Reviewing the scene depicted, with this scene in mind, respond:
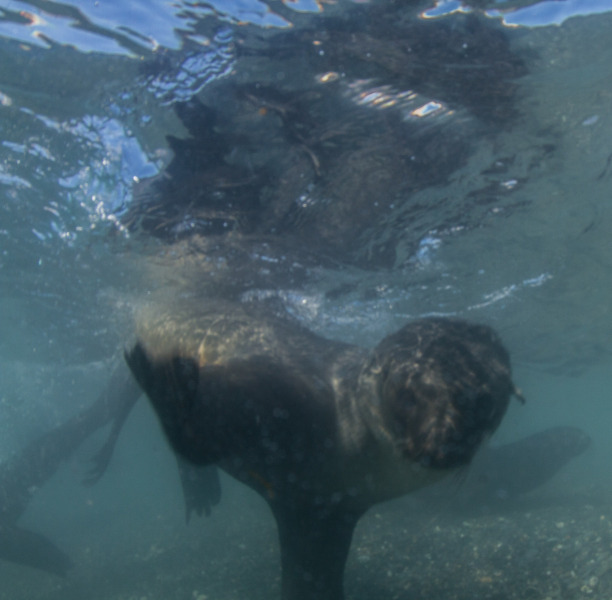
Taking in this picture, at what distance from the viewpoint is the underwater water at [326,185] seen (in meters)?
6.11

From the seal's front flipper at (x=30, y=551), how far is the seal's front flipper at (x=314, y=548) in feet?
43.4

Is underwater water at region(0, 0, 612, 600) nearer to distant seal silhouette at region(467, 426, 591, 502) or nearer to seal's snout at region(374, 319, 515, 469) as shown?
distant seal silhouette at region(467, 426, 591, 502)

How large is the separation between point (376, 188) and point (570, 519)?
37.0 ft

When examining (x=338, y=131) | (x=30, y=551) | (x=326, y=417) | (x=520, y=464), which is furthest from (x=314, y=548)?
(x=30, y=551)

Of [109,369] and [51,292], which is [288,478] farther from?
[109,369]

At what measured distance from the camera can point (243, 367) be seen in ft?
18.5

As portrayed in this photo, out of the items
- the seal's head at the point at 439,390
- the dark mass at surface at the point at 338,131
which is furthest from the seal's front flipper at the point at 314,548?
the dark mass at surface at the point at 338,131

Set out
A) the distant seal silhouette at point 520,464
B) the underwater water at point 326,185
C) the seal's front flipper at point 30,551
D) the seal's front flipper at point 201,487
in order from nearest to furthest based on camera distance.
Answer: the underwater water at point 326,185 → the seal's front flipper at point 201,487 → the seal's front flipper at point 30,551 → the distant seal silhouette at point 520,464

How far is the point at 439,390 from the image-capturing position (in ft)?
13.2

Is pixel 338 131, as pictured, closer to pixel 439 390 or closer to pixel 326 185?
pixel 326 185

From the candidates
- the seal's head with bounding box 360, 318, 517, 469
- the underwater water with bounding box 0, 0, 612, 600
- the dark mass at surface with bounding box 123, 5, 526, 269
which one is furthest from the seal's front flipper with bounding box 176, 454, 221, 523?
the dark mass at surface with bounding box 123, 5, 526, 269

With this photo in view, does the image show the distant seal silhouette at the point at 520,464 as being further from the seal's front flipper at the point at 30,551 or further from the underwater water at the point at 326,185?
the seal's front flipper at the point at 30,551

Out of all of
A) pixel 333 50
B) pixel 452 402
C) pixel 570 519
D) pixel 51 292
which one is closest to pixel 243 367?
pixel 452 402

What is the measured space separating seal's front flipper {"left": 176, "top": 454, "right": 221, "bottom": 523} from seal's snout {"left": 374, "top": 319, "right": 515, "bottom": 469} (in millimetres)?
5099
